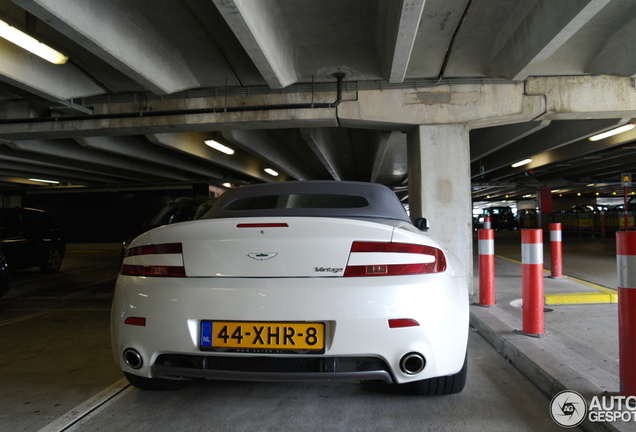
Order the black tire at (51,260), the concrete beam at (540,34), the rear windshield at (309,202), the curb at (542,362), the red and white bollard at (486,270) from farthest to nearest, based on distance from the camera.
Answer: the black tire at (51,260)
the red and white bollard at (486,270)
the concrete beam at (540,34)
the rear windshield at (309,202)
the curb at (542,362)

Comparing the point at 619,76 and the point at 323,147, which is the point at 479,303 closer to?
the point at 619,76

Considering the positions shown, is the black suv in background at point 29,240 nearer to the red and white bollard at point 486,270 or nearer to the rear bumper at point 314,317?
the rear bumper at point 314,317

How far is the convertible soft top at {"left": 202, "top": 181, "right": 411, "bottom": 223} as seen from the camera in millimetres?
3053

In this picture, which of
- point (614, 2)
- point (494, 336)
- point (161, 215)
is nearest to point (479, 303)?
point (494, 336)

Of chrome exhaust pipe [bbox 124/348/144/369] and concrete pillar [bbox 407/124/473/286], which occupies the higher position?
concrete pillar [bbox 407/124/473/286]

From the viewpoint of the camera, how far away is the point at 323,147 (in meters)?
12.0

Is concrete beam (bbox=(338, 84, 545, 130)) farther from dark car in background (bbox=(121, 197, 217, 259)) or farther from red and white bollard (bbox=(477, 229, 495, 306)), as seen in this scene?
dark car in background (bbox=(121, 197, 217, 259))

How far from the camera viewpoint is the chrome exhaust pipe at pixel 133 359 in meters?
2.21

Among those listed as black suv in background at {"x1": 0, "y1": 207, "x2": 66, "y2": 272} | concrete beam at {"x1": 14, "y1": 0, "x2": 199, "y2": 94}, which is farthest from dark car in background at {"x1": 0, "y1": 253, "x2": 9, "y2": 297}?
concrete beam at {"x1": 14, "y1": 0, "x2": 199, "y2": 94}

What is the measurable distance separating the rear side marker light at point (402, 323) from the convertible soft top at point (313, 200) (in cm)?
108

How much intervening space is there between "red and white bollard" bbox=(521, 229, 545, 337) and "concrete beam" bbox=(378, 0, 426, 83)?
2.47 metres

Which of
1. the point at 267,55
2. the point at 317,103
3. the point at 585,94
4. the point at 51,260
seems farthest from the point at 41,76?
the point at 585,94

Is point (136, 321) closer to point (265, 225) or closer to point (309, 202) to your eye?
point (265, 225)
